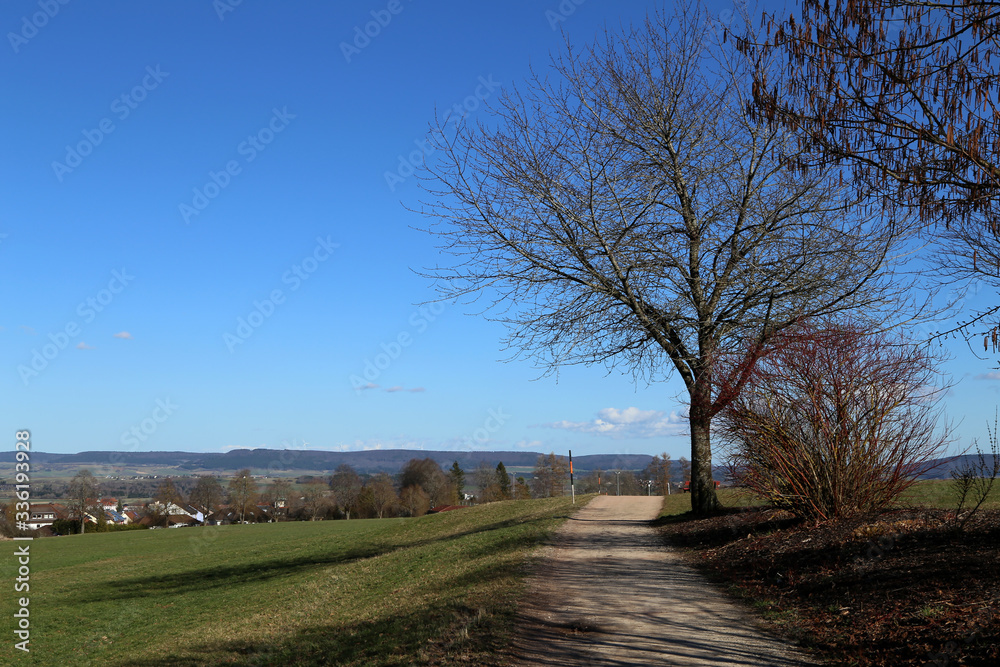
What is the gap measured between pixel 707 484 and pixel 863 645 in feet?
34.8

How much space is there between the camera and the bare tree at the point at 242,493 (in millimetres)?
79500

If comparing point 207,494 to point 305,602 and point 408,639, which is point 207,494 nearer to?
point 305,602

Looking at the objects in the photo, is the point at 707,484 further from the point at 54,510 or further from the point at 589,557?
the point at 54,510

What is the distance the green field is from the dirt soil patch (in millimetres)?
2845

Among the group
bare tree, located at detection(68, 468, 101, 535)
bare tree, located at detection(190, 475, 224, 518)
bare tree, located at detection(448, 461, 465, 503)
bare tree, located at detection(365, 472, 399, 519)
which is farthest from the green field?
bare tree, located at detection(448, 461, 465, 503)

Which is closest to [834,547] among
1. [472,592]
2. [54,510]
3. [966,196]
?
[472,592]

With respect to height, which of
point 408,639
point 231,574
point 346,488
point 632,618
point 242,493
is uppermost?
point 632,618

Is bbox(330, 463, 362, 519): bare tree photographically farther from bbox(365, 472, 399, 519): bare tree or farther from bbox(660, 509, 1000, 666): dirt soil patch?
bbox(660, 509, 1000, 666): dirt soil patch

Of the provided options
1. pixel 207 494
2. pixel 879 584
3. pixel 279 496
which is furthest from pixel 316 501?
pixel 879 584

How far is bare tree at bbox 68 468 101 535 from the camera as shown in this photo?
60.8 m

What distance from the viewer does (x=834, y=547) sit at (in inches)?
336

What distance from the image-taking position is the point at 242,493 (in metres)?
79.8

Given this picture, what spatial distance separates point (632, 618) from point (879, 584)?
248 centimetres

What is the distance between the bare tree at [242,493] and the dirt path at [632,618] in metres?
75.9
